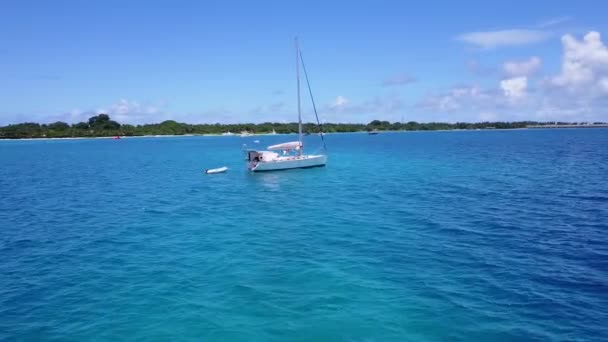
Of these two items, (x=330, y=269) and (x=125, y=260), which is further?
(x=125, y=260)

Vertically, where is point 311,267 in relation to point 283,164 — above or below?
below

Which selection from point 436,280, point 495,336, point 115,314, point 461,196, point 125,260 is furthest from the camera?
point 461,196

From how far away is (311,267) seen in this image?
20.0 meters

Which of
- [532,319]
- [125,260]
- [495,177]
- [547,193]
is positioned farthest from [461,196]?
[125,260]

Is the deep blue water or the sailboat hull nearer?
the deep blue water

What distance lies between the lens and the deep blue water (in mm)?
14344

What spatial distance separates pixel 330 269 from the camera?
19.7 metres

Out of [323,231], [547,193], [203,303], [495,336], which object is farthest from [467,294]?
[547,193]

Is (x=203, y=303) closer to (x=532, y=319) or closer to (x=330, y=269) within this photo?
(x=330, y=269)

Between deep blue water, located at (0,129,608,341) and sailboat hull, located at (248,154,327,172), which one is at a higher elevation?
sailboat hull, located at (248,154,327,172)

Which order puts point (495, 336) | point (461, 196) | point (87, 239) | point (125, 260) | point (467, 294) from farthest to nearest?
point (461, 196) → point (87, 239) → point (125, 260) → point (467, 294) → point (495, 336)

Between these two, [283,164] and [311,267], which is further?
[283,164]

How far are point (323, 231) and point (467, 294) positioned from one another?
39.0 feet

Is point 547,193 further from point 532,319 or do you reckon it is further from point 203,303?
point 203,303
